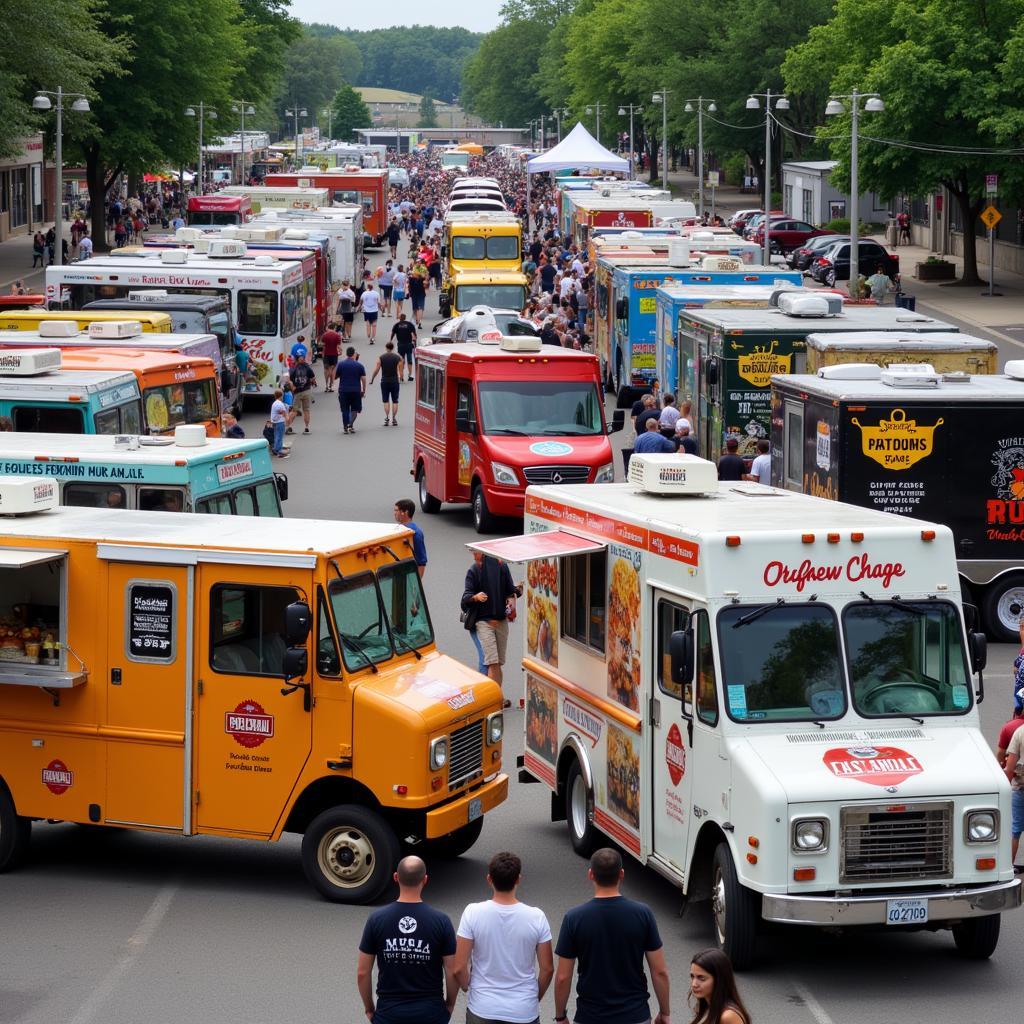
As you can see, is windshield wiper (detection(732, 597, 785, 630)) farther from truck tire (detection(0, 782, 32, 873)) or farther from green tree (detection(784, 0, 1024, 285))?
green tree (detection(784, 0, 1024, 285))

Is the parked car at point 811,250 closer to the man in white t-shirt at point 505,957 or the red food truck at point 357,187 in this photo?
the red food truck at point 357,187

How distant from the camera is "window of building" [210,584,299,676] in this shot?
11539 millimetres

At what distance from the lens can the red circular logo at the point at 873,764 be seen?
9.85 m

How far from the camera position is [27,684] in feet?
38.8

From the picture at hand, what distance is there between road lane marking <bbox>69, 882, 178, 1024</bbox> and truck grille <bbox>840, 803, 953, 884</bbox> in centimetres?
399

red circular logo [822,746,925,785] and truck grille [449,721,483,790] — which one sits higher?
red circular logo [822,746,925,785]

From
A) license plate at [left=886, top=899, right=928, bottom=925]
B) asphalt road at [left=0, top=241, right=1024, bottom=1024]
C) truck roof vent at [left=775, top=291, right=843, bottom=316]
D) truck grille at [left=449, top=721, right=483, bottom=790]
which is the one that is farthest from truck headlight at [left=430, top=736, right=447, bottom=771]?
truck roof vent at [left=775, top=291, right=843, bottom=316]

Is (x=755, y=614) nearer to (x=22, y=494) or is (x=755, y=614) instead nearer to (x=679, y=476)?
(x=679, y=476)

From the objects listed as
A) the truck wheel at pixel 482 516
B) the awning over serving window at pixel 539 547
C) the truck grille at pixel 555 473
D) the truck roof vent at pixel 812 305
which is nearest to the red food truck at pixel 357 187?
the truck roof vent at pixel 812 305

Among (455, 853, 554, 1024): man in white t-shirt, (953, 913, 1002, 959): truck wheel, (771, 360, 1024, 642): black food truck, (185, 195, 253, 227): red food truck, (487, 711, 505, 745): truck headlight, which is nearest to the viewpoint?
(455, 853, 554, 1024): man in white t-shirt

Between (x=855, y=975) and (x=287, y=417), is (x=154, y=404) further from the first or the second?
(x=855, y=975)

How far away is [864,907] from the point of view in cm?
965

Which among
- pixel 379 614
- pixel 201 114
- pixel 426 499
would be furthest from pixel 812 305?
pixel 201 114

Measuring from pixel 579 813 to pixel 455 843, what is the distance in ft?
2.81
